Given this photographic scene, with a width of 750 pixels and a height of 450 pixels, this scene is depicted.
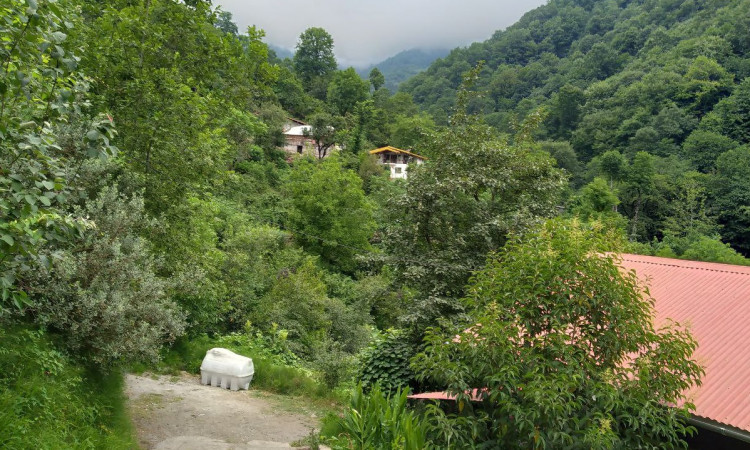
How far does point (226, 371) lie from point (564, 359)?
7671 millimetres

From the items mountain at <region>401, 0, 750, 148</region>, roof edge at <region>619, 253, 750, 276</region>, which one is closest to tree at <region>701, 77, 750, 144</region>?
mountain at <region>401, 0, 750, 148</region>

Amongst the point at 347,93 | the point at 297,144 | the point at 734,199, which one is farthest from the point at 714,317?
the point at 347,93

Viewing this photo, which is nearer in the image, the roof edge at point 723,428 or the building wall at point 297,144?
the roof edge at point 723,428

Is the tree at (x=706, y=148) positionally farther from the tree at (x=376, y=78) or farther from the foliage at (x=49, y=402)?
the foliage at (x=49, y=402)

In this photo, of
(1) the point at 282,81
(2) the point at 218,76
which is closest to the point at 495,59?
(1) the point at 282,81

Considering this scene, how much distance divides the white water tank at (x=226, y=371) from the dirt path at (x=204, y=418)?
237 mm

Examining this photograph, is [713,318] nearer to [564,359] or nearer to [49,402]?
[564,359]

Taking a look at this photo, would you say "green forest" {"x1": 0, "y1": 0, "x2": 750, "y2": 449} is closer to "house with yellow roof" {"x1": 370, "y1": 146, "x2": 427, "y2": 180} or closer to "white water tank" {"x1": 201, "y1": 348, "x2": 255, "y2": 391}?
"white water tank" {"x1": 201, "y1": 348, "x2": 255, "y2": 391}

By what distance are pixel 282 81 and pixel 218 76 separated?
145 feet

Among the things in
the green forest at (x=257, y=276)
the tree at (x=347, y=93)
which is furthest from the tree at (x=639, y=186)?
the tree at (x=347, y=93)

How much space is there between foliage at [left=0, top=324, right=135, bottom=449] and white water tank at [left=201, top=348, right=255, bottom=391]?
12.2 feet

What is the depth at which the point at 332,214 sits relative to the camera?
28047mm

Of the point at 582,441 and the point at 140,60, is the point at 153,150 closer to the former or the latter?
the point at 140,60

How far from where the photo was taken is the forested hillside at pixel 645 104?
1479 inches
